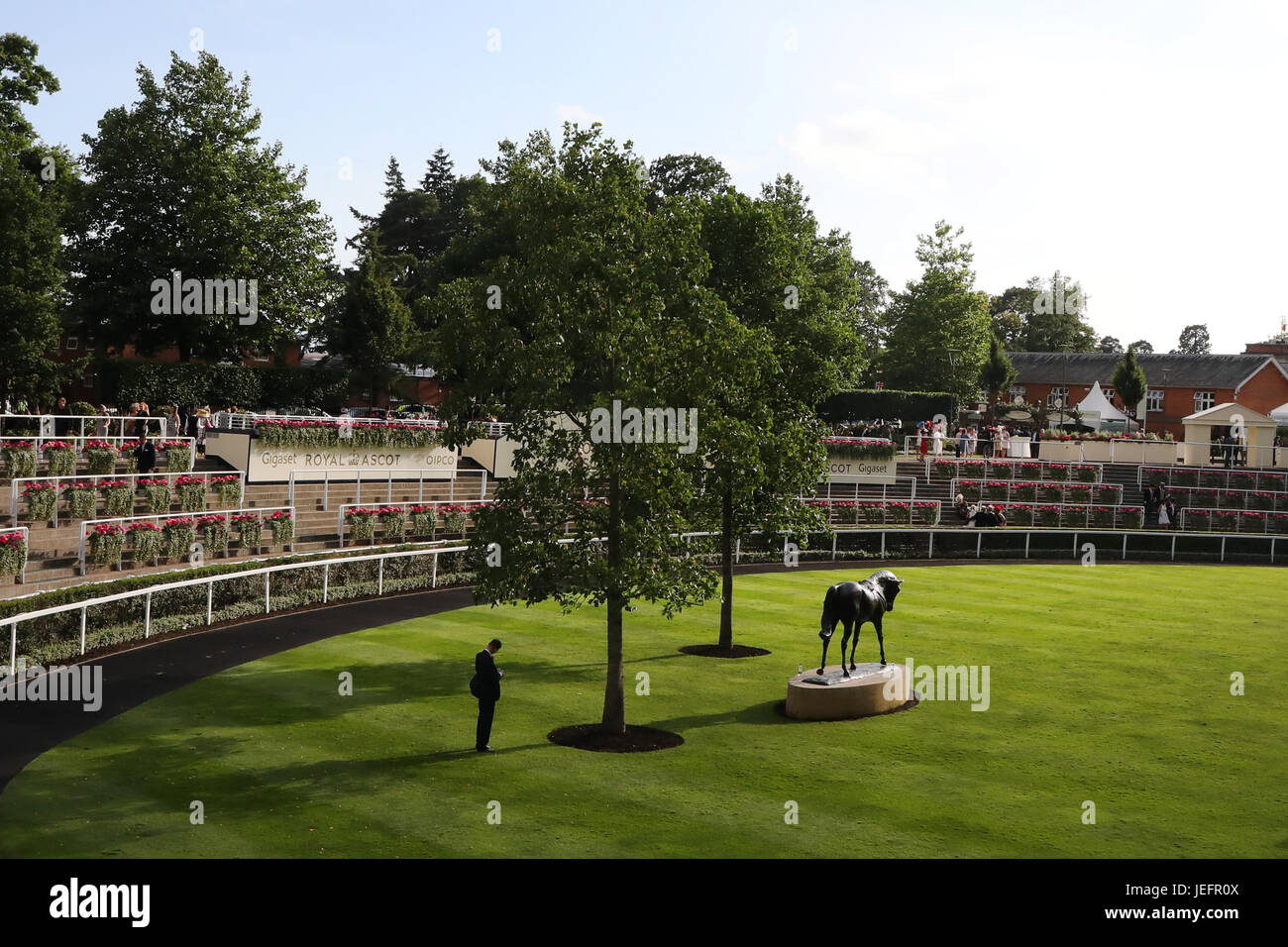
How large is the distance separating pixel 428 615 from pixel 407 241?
217 feet

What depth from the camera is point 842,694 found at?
663 inches

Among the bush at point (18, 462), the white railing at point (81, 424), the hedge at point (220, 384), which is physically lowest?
the bush at point (18, 462)

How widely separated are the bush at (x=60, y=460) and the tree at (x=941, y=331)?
203ft

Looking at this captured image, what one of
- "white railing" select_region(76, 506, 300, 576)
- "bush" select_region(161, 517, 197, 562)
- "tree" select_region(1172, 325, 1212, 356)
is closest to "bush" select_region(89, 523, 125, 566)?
"white railing" select_region(76, 506, 300, 576)

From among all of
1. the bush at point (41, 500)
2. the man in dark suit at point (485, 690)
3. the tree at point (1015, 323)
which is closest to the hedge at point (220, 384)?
the bush at point (41, 500)

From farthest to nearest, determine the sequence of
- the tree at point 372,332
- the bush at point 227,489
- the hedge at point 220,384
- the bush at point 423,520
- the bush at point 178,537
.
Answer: the tree at point 372,332 < the hedge at point 220,384 < the bush at point 423,520 < the bush at point 227,489 < the bush at point 178,537

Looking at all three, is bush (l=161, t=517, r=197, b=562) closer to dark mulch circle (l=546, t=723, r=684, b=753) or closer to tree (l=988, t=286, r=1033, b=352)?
dark mulch circle (l=546, t=723, r=684, b=753)

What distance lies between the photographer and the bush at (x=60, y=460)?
2836 centimetres

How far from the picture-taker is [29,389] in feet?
153

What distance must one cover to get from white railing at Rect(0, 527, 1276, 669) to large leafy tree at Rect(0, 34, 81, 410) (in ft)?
83.5

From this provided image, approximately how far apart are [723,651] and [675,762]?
7244 millimetres

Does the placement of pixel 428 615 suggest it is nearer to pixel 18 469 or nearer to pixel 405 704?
pixel 405 704

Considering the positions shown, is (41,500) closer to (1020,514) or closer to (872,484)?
(872,484)

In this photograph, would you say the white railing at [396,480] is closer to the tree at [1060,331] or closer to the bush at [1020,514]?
the bush at [1020,514]
